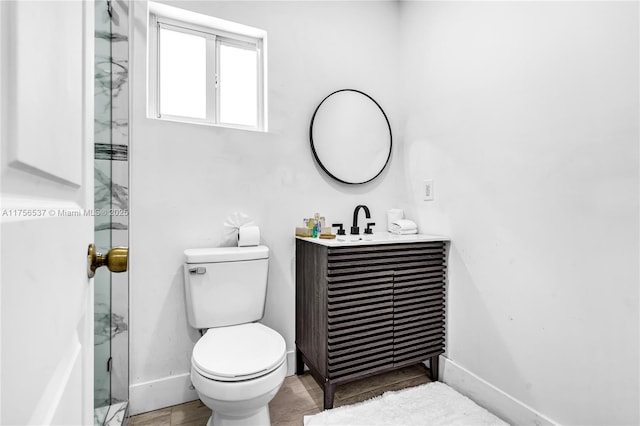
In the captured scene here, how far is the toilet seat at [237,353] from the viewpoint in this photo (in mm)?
1189

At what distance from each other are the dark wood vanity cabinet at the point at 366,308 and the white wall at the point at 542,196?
0.17 meters

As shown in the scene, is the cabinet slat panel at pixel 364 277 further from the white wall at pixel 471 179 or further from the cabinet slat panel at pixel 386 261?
the white wall at pixel 471 179

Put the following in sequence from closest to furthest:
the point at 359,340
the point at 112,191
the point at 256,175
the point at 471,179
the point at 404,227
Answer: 1. the point at 112,191
2. the point at 359,340
3. the point at 471,179
4. the point at 256,175
5. the point at 404,227

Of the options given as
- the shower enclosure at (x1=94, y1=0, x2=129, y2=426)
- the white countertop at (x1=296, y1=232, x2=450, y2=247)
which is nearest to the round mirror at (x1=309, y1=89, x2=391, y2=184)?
the white countertop at (x1=296, y1=232, x2=450, y2=247)

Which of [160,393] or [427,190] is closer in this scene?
[160,393]

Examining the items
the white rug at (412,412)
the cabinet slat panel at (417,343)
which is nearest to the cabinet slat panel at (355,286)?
the cabinet slat panel at (417,343)

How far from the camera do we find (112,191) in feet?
5.05

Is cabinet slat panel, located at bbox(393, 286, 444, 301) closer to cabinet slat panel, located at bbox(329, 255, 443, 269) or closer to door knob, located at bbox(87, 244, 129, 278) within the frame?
cabinet slat panel, located at bbox(329, 255, 443, 269)

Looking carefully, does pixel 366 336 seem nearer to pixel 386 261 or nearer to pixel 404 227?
pixel 386 261

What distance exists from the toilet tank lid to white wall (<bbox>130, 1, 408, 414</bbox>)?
12 cm

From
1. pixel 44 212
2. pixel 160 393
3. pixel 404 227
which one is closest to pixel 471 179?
pixel 404 227

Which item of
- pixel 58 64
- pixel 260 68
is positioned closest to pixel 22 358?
pixel 58 64

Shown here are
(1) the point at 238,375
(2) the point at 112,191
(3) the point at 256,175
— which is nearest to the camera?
(1) the point at 238,375

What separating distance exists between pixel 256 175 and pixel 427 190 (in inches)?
42.8
